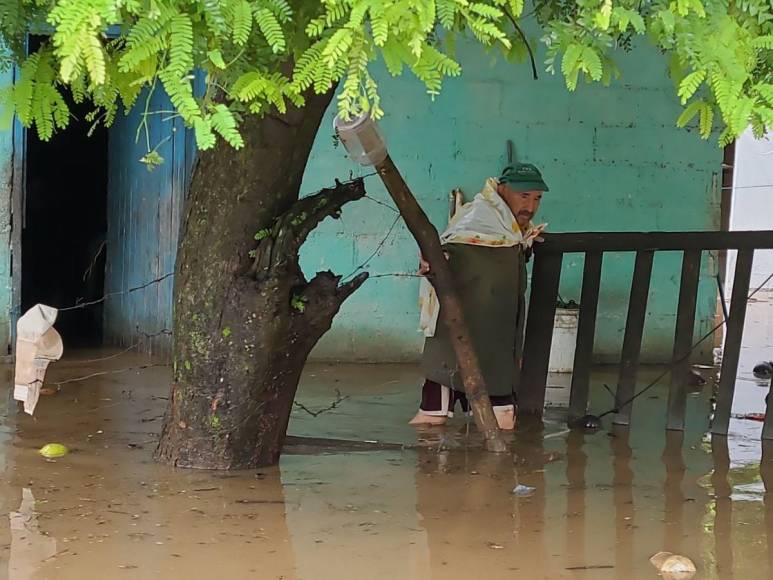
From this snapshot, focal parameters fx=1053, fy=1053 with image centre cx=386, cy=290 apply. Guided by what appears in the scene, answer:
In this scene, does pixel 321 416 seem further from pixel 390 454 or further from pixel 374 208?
pixel 374 208

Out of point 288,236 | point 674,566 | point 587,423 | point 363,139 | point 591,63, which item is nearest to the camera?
point 591,63

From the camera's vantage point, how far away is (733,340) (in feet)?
19.0

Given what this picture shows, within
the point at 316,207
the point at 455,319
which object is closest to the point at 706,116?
the point at 316,207

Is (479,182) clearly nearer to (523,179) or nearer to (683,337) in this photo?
(523,179)

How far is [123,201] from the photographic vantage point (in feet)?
28.9

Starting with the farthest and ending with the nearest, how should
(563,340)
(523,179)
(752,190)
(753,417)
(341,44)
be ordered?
(752,190) → (563,340) → (753,417) → (523,179) → (341,44)

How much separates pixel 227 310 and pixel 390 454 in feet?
3.74

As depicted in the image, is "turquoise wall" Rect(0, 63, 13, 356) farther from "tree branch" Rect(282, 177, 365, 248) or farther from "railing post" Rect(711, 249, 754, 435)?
"railing post" Rect(711, 249, 754, 435)

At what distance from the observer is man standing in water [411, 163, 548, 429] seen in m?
5.61

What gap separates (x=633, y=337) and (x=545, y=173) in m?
2.63

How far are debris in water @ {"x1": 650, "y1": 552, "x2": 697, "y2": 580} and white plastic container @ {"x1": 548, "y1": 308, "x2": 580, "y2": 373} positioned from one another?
13.3ft

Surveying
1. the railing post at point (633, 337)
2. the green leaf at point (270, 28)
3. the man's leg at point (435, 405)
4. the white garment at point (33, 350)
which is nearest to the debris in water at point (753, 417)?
the railing post at point (633, 337)

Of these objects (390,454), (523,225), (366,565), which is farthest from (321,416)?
(366,565)

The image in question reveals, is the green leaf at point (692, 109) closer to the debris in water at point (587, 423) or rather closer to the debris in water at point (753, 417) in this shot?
the debris in water at point (587, 423)
